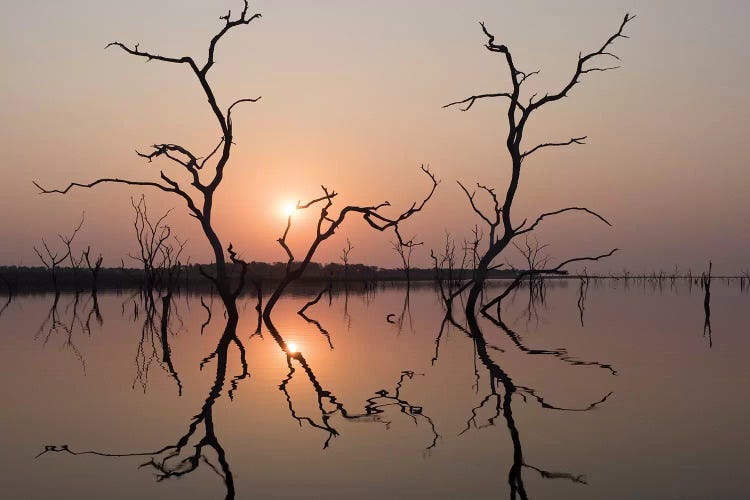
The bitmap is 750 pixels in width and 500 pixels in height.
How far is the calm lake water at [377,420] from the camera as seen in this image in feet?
18.5

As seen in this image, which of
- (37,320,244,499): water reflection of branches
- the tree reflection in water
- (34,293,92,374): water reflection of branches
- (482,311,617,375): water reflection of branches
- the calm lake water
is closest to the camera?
the calm lake water

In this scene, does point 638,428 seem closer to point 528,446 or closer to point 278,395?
point 528,446

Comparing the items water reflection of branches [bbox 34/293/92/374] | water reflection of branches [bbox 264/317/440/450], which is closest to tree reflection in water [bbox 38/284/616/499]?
water reflection of branches [bbox 264/317/440/450]

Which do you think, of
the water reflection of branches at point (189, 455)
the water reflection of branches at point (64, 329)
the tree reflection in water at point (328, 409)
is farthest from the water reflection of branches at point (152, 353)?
the water reflection of branches at point (189, 455)

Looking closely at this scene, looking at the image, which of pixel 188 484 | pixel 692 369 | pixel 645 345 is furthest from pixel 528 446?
pixel 645 345

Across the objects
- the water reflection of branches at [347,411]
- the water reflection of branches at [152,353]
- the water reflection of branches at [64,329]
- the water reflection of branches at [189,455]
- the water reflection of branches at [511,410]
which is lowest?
the water reflection of branches at [64,329]

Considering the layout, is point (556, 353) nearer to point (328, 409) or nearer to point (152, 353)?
point (328, 409)

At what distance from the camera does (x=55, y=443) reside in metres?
6.85

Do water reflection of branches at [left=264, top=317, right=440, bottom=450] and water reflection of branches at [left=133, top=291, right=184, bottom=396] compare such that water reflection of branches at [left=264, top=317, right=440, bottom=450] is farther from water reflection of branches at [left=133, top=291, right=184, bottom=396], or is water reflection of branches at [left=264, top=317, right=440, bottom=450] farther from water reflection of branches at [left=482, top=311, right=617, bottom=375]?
water reflection of branches at [left=482, top=311, right=617, bottom=375]

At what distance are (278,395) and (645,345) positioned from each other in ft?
29.5

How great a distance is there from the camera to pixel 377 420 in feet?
25.4

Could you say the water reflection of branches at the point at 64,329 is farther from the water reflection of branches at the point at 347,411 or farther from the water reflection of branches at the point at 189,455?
the water reflection of branches at the point at 189,455

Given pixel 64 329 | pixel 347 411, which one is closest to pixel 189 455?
pixel 347 411

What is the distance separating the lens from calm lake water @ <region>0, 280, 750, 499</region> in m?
5.63
